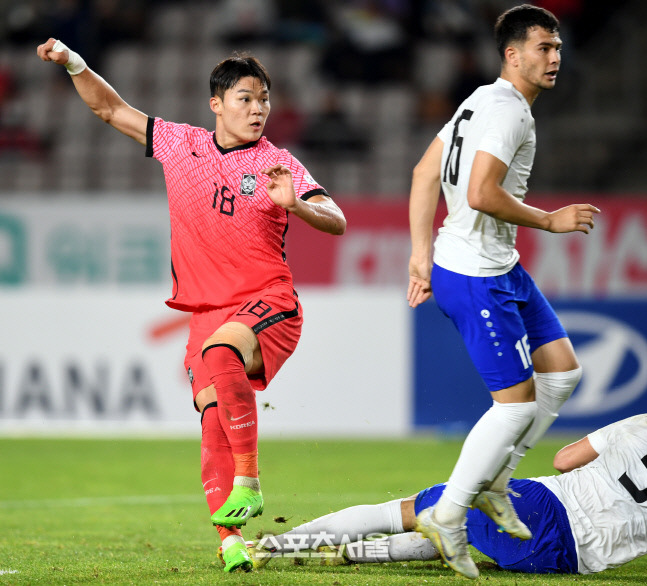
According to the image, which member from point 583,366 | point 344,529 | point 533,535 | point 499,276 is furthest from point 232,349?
point 583,366

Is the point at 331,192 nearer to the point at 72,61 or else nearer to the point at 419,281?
the point at 72,61

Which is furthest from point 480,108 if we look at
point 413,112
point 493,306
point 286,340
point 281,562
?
point 413,112

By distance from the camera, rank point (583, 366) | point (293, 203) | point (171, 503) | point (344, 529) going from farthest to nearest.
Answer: point (583, 366) < point (171, 503) < point (344, 529) < point (293, 203)

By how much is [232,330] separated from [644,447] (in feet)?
5.83

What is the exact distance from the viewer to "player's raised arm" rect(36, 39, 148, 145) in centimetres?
482

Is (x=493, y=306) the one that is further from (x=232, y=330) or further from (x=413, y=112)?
(x=413, y=112)

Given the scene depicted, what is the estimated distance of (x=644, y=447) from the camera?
13.7ft

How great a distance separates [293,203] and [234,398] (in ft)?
2.80

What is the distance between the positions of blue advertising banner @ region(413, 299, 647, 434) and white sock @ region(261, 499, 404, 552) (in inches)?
239

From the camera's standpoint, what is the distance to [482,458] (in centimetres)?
399

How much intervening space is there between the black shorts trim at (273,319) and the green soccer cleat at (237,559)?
2.96ft

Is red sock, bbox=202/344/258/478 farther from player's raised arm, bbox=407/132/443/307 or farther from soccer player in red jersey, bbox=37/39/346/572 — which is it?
player's raised arm, bbox=407/132/443/307

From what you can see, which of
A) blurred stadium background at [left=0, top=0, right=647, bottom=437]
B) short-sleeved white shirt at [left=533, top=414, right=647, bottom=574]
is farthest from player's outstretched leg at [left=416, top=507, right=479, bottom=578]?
blurred stadium background at [left=0, top=0, right=647, bottom=437]

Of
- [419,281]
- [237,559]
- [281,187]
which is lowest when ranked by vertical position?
[237,559]
